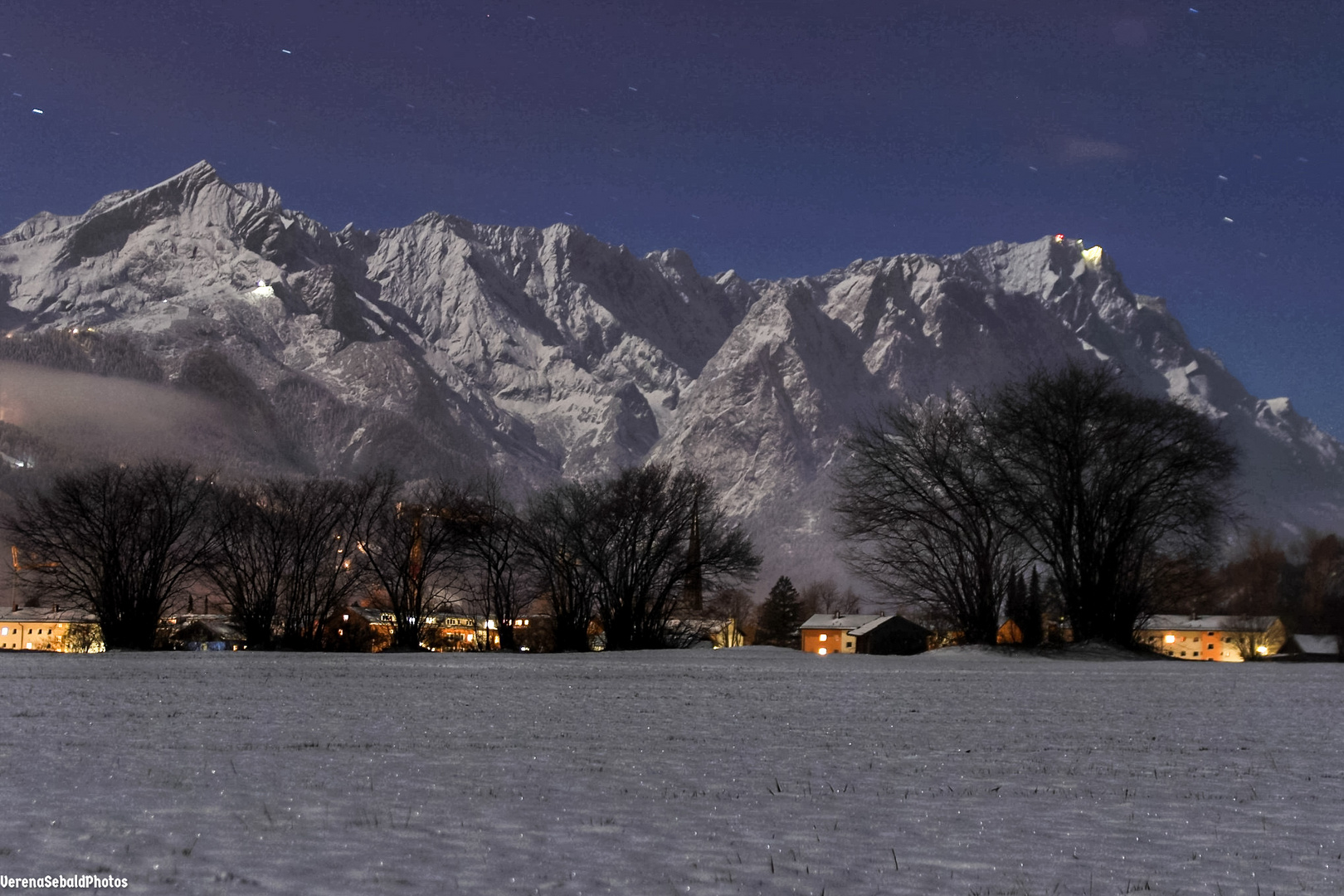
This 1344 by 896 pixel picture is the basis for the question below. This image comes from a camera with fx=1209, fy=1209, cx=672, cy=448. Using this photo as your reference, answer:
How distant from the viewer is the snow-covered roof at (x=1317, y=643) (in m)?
72.0

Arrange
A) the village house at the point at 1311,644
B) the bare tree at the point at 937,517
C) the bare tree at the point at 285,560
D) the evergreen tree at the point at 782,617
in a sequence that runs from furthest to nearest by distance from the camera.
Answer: the evergreen tree at the point at 782,617
the village house at the point at 1311,644
the bare tree at the point at 285,560
the bare tree at the point at 937,517

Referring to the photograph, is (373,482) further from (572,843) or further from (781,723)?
(572,843)

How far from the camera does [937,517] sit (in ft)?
A: 103

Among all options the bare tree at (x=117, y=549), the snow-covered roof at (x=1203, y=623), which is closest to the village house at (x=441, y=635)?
the bare tree at (x=117, y=549)

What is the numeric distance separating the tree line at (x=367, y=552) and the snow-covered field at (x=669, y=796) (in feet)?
84.6

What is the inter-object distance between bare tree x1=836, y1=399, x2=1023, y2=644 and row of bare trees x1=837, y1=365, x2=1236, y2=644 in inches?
1.7

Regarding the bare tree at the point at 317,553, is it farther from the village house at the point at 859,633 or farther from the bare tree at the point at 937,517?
the village house at the point at 859,633

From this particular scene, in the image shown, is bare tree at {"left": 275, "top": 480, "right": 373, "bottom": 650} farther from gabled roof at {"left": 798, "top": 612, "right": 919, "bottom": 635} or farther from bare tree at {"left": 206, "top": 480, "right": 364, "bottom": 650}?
gabled roof at {"left": 798, "top": 612, "right": 919, "bottom": 635}

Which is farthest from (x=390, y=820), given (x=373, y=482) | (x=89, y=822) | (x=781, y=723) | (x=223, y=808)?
(x=373, y=482)

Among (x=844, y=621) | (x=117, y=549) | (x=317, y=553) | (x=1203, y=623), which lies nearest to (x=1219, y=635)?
(x=1203, y=623)

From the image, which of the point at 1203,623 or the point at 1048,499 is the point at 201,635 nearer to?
the point at 1048,499

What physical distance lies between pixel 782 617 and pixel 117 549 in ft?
223

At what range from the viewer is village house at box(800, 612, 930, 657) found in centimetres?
7588

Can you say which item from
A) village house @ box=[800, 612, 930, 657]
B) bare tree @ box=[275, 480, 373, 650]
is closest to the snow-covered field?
bare tree @ box=[275, 480, 373, 650]
